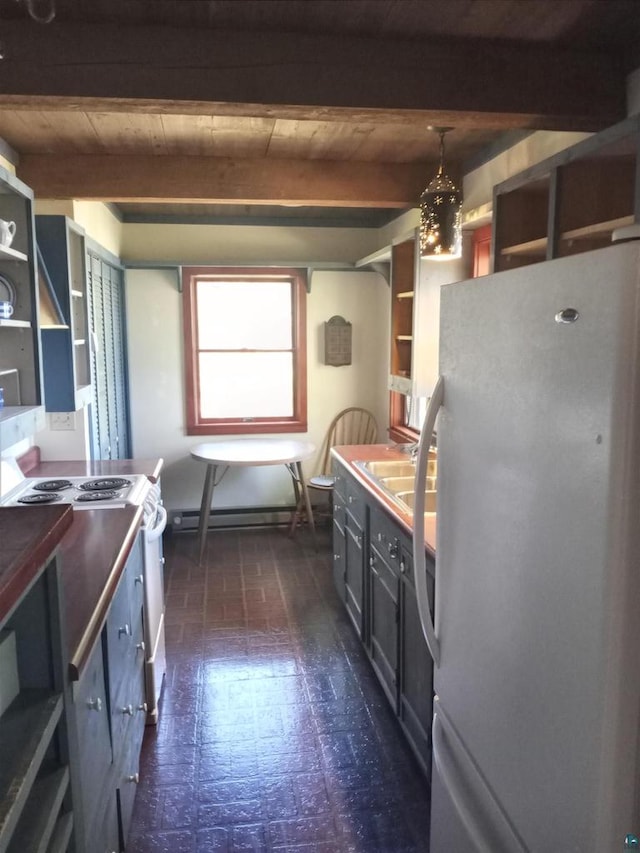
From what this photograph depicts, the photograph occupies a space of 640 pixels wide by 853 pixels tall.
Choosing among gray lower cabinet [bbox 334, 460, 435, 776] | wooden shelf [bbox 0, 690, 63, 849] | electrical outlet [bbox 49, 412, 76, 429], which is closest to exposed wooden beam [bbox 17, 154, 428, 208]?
electrical outlet [bbox 49, 412, 76, 429]

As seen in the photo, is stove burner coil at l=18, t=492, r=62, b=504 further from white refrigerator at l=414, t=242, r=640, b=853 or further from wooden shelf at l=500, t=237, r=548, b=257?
wooden shelf at l=500, t=237, r=548, b=257

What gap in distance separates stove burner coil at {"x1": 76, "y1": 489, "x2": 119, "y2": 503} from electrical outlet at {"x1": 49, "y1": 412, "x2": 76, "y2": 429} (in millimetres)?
791

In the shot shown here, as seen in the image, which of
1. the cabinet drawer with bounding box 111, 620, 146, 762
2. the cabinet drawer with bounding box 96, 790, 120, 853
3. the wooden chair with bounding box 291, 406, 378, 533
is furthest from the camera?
the wooden chair with bounding box 291, 406, 378, 533

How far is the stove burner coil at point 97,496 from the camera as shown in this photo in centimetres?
266

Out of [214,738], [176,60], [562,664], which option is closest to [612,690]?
[562,664]

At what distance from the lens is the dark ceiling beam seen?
5.99 ft

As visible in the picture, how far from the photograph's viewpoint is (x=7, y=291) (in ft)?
7.79

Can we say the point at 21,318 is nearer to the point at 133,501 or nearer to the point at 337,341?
the point at 133,501

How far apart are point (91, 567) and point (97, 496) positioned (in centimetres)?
81

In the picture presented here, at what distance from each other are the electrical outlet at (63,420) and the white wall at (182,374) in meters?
1.64

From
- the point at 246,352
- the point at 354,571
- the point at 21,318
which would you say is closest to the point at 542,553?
the point at 21,318

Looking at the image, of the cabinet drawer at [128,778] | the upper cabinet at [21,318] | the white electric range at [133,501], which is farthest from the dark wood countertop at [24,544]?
the white electric range at [133,501]

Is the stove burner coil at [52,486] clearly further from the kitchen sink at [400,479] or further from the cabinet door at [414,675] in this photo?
the cabinet door at [414,675]

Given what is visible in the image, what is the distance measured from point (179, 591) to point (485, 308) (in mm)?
3314
